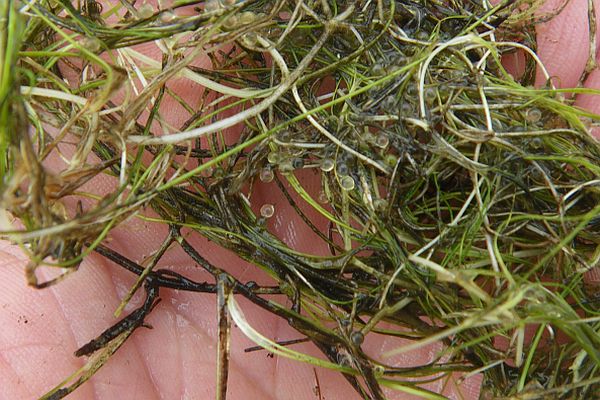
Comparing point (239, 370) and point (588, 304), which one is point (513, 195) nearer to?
point (588, 304)

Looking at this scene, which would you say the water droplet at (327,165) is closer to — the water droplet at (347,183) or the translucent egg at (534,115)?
the water droplet at (347,183)

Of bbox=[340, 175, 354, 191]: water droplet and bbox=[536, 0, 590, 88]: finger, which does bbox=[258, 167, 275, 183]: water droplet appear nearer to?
bbox=[340, 175, 354, 191]: water droplet

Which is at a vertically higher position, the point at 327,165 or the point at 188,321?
the point at 327,165

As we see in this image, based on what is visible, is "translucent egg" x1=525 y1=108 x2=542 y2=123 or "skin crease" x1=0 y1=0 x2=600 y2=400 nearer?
"translucent egg" x1=525 y1=108 x2=542 y2=123

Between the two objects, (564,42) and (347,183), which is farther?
(564,42)

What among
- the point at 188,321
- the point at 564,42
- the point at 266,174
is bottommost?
the point at 188,321

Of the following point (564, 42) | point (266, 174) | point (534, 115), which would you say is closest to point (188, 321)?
point (266, 174)

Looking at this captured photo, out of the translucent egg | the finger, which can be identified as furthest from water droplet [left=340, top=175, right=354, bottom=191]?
the finger

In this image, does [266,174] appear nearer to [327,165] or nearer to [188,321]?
[327,165]
